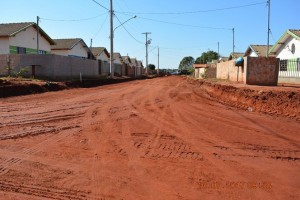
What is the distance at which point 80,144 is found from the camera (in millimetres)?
7387

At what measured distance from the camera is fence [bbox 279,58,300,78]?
30.6 metres

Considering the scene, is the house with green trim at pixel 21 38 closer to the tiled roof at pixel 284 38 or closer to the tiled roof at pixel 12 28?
the tiled roof at pixel 12 28

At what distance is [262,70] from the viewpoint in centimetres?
2281

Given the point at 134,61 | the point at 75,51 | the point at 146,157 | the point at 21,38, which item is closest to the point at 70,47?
the point at 75,51

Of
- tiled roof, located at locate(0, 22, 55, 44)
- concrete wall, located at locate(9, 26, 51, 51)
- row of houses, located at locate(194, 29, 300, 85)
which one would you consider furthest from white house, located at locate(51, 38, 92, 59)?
row of houses, located at locate(194, 29, 300, 85)

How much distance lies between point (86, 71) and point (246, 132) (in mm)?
29286

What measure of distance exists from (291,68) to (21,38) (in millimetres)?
27015

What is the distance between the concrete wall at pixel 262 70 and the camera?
74.6ft

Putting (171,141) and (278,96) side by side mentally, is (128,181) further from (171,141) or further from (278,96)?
(278,96)

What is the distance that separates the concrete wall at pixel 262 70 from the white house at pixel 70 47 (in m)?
29.6

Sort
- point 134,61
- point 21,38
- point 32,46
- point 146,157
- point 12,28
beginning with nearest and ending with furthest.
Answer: point 146,157, point 12,28, point 21,38, point 32,46, point 134,61

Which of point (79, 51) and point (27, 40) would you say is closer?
point (27, 40)

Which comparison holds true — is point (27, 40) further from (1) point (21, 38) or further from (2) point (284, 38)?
(2) point (284, 38)

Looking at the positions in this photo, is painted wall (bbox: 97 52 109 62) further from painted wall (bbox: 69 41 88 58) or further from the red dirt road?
the red dirt road
